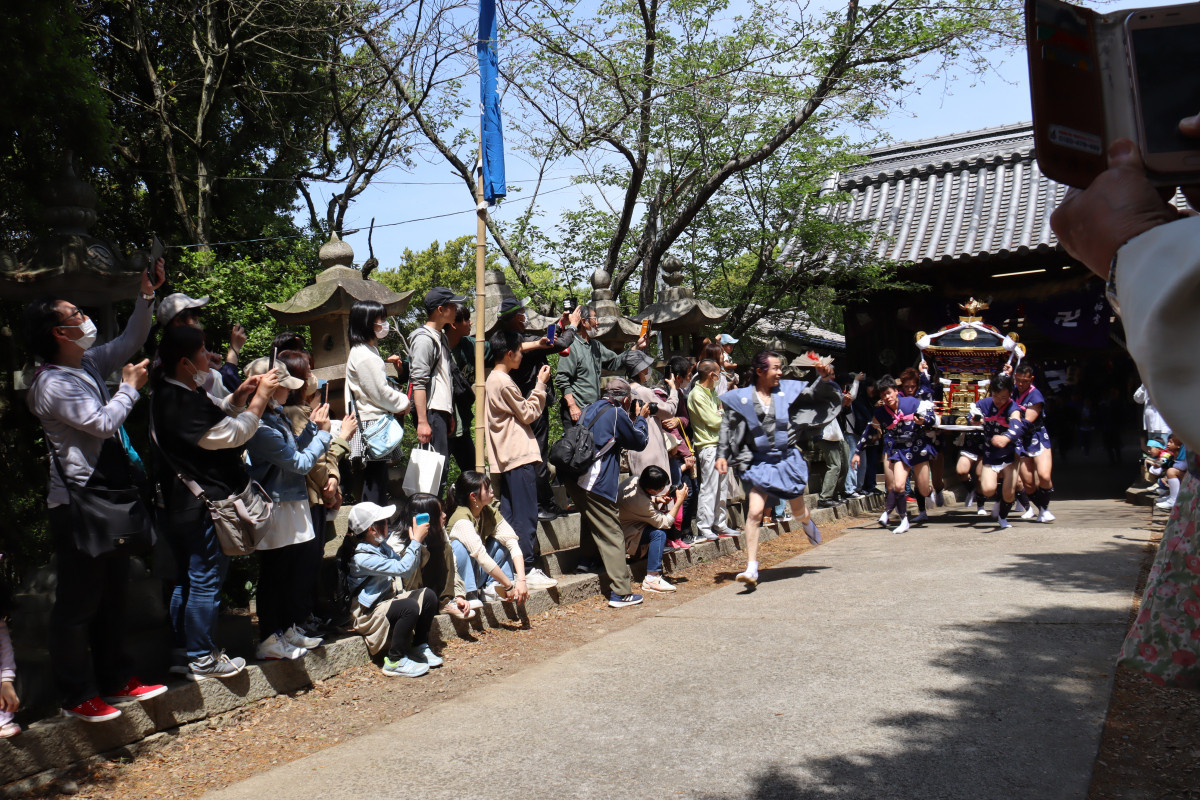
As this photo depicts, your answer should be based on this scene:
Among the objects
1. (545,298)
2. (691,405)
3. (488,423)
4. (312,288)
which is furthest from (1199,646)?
(545,298)

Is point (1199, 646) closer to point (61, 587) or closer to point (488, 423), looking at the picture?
point (61, 587)

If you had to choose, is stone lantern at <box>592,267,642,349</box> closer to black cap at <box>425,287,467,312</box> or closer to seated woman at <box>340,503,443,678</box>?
black cap at <box>425,287,467,312</box>

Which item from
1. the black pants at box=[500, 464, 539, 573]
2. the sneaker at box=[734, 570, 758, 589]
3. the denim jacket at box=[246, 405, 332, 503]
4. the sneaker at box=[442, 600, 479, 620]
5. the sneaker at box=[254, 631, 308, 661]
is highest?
the denim jacket at box=[246, 405, 332, 503]

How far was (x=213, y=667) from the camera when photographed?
5031 mm

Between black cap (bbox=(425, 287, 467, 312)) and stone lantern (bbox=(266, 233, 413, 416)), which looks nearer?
black cap (bbox=(425, 287, 467, 312))

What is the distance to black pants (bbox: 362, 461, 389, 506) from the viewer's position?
6.69 m

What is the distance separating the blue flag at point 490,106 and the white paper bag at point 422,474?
2575 mm

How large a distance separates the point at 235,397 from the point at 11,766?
202 centimetres

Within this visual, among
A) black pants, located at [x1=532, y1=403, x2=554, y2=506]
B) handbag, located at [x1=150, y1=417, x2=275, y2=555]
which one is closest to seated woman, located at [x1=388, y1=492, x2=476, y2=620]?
handbag, located at [x1=150, y1=417, x2=275, y2=555]

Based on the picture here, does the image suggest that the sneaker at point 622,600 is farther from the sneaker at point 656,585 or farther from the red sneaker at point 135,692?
the red sneaker at point 135,692

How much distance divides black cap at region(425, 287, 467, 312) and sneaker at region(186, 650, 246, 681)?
3220mm

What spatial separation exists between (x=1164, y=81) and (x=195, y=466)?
4725mm

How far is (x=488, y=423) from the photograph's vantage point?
24.9 ft

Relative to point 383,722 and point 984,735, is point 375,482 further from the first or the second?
point 984,735
